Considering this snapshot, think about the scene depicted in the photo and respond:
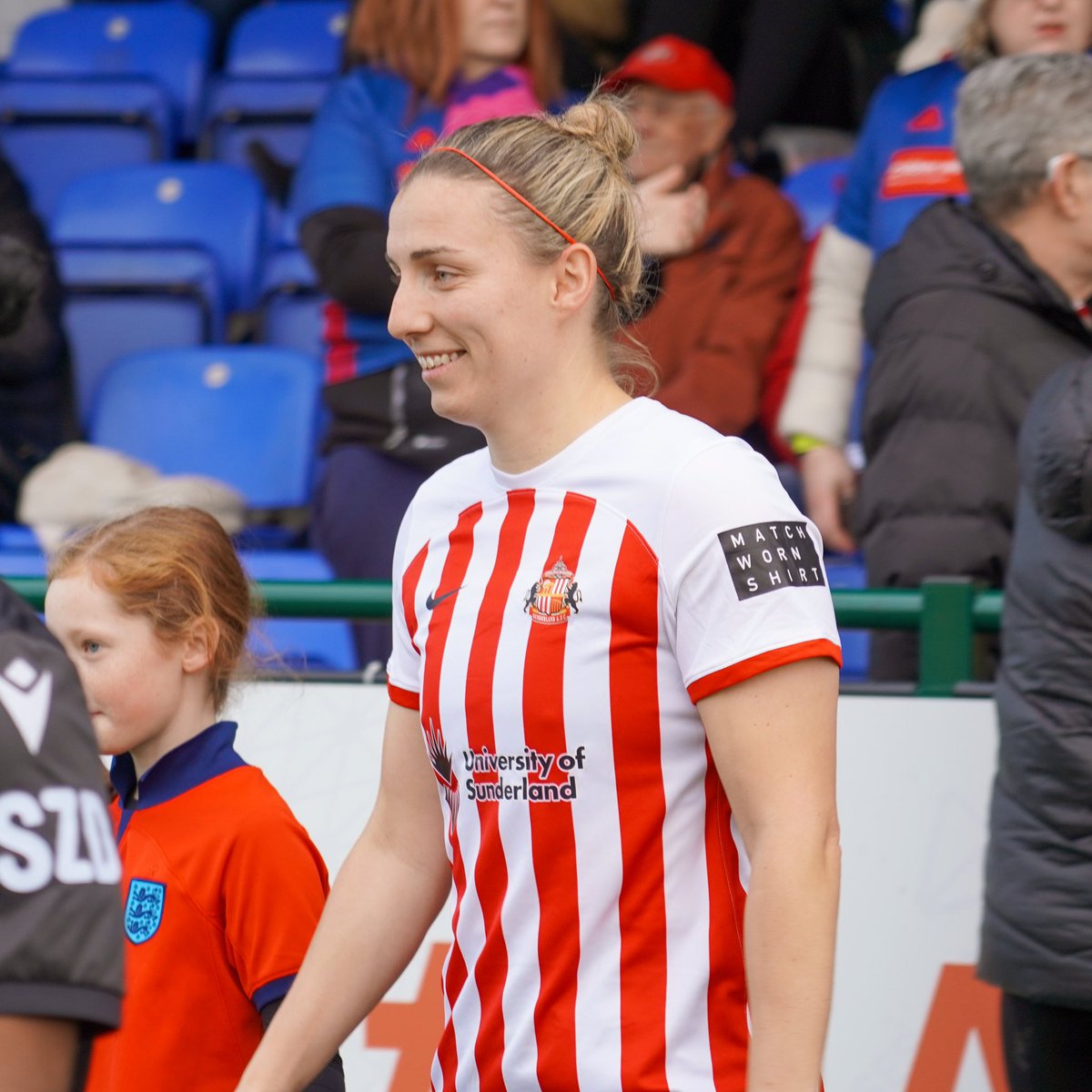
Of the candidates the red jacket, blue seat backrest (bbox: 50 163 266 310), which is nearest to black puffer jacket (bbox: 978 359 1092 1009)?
the red jacket

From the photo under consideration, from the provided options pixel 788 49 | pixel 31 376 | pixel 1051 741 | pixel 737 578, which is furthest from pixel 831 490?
pixel 31 376

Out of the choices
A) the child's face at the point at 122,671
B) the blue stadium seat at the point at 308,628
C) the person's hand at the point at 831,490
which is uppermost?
the child's face at the point at 122,671

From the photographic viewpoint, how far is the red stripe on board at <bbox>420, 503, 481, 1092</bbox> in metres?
2.03

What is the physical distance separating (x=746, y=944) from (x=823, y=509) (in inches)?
88.1

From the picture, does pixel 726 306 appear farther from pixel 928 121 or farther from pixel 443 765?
pixel 443 765

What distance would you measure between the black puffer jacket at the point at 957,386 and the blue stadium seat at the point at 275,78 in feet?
13.2

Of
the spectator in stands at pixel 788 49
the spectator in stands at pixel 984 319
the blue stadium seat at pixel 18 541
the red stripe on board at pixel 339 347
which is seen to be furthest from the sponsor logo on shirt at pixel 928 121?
the blue stadium seat at pixel 18 541

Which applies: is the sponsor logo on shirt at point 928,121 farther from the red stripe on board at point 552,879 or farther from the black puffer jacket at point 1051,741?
the red stripe on board at point 552,879

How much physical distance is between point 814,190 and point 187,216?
2.16m

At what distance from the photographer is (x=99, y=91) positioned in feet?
23.3

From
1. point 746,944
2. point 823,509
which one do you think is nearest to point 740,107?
point 823,509

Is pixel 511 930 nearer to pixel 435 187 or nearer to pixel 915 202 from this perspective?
pixel 435 187

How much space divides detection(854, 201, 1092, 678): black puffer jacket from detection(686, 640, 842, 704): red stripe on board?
4.85 feet

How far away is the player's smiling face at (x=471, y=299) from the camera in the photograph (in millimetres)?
1985
